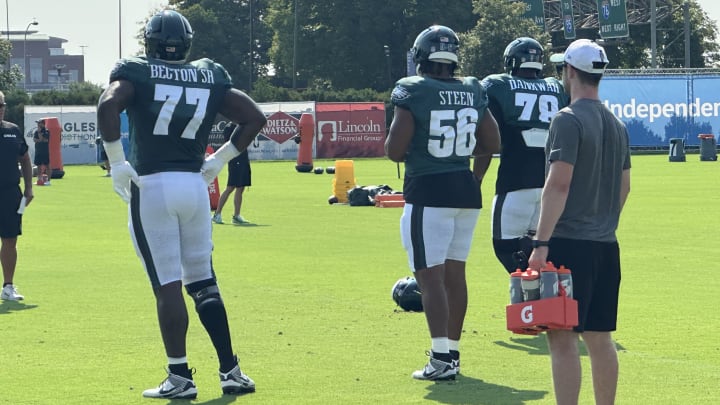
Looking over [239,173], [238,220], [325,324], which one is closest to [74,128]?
[238,220]

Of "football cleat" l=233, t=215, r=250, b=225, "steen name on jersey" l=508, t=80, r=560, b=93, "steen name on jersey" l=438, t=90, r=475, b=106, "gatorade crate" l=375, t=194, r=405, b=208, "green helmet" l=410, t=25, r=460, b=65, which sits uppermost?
"green helmet" l=410, t=25, r=460, b=65

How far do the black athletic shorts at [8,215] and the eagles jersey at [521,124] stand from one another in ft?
17.9

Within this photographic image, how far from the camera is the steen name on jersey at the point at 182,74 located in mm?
8391

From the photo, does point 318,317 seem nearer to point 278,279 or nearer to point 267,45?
point 278,279

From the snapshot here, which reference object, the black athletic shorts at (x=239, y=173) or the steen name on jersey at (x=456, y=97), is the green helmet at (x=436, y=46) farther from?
the black athletic shorts at (x=239, y=173)

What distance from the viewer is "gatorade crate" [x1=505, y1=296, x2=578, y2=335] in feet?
22.3

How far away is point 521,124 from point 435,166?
120 centimetres

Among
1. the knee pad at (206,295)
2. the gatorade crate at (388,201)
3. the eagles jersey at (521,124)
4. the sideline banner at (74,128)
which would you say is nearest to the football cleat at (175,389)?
the knee pad at (206,295)

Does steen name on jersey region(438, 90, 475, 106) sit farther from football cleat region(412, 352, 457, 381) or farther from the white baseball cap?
the white baseball cap

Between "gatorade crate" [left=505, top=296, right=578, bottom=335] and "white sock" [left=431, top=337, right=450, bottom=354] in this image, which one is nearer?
"gatorade crate" [left=505, top=296, right=578, bottom=335]

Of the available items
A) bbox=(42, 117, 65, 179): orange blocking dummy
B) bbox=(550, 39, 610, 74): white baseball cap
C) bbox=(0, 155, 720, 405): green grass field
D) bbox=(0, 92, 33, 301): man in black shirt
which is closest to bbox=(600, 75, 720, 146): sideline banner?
bbox=(42, 117, 65, 179): orange blocking dummy

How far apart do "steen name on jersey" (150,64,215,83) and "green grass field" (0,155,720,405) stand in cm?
196

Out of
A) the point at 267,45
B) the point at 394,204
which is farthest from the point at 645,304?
the point at 267,45

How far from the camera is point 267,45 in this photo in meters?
114
